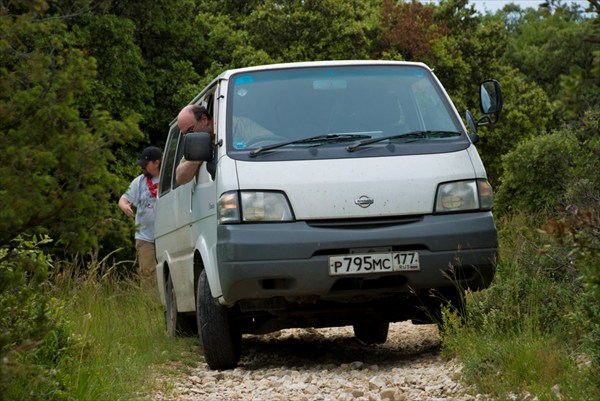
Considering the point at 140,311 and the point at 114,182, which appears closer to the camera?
the point at 114,182

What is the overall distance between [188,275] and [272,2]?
2580 centimetres

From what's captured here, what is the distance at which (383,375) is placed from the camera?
7738mm

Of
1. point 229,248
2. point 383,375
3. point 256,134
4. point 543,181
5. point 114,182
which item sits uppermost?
point 114,182

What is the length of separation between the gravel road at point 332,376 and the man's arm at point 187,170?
4.54 ft

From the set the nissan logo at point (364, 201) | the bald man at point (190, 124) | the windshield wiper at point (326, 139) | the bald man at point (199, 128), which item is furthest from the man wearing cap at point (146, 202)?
the nissan logo at point (364, 201)

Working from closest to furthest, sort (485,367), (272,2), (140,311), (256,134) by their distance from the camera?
(485,367), (256,134), (140,311), (272,2)

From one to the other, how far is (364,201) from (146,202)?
5.64 meters

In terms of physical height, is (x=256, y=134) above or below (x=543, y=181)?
above

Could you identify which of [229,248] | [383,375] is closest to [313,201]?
[229,248]

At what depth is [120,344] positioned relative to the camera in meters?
8.95

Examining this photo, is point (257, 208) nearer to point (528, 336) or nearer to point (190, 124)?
point (190, 124)

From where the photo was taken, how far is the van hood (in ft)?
25.3

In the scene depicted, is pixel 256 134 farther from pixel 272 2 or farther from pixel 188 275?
pixel 272 2

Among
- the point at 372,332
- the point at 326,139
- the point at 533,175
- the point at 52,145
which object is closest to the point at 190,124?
the point at 326,139
